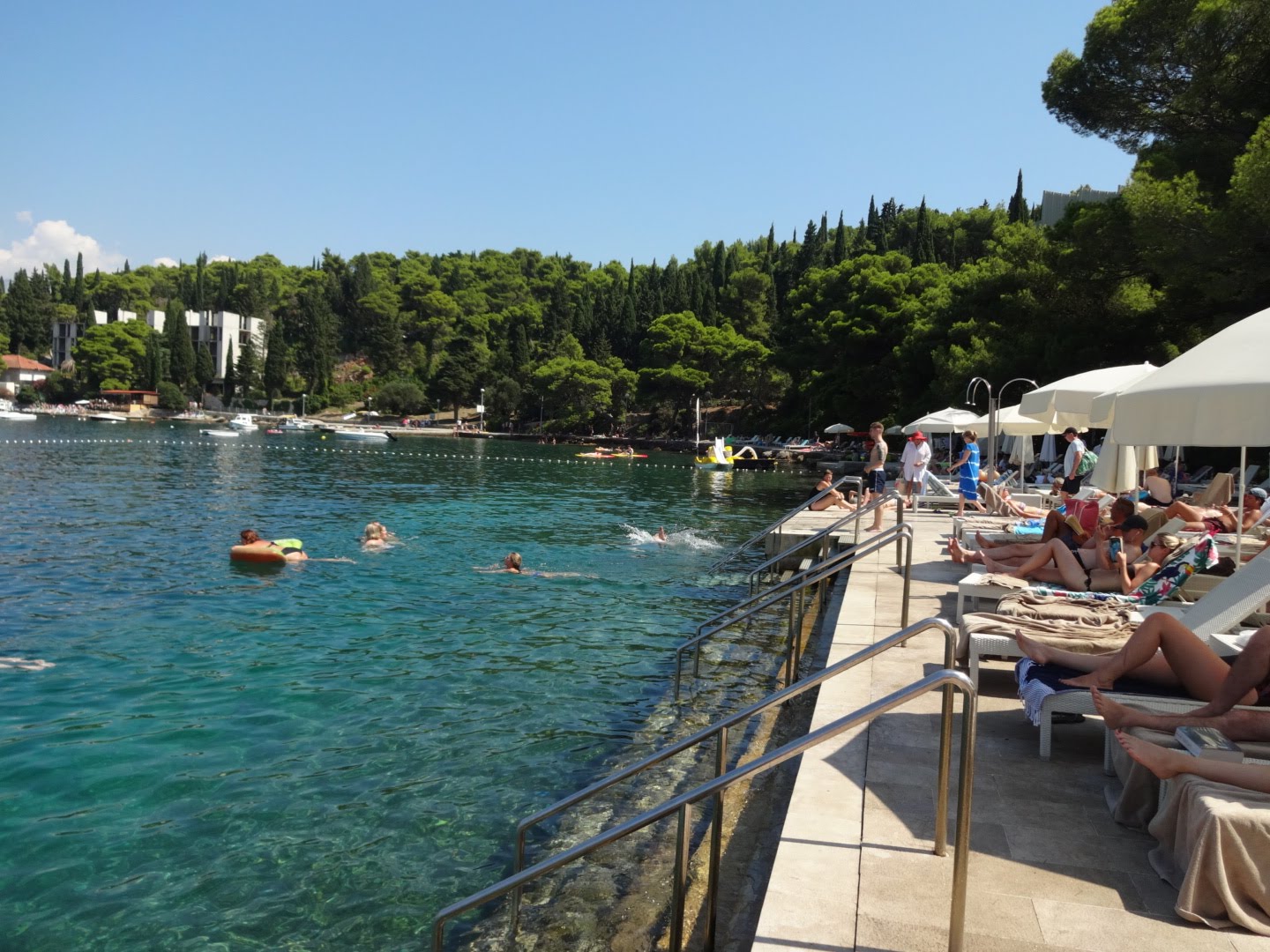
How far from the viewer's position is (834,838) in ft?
11.9

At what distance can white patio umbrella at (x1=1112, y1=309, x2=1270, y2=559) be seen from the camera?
4641mm

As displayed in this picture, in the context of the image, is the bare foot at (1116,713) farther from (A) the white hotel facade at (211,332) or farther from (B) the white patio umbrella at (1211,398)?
(A) the white hotel facade at (211,332)

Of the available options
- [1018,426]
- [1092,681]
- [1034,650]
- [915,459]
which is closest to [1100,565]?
[1034,650]

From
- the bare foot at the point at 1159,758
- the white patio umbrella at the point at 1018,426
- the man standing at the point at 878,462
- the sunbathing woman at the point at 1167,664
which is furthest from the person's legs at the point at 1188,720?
the white patio umbrella at the point at 1018,426

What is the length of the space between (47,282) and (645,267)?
277ft

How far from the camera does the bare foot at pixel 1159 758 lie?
11.0 ft

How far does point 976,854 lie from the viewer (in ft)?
11.5

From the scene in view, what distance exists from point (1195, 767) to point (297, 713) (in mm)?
6962

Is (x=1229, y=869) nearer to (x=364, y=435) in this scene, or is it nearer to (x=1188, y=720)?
(x=1188, y=720)

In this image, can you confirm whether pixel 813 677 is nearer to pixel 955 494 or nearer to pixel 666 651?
pixel 666 651

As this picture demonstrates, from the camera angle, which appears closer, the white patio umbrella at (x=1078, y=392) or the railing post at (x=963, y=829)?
the railing post at (x=963, y=829)

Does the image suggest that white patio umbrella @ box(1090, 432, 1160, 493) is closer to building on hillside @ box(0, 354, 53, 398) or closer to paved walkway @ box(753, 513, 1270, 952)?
paved walkway @ box(753, 513, 1270, 952)

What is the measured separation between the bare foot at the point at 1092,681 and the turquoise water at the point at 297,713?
10.7ft

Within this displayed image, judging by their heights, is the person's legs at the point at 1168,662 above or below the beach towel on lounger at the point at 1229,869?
above
